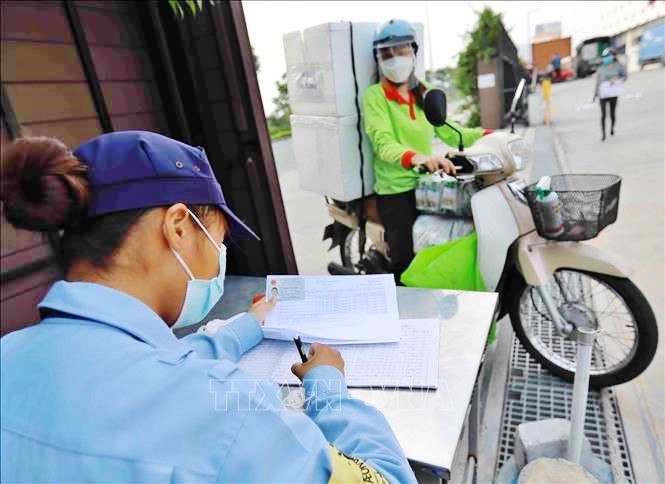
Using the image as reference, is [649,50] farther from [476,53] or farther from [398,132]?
[398,132]

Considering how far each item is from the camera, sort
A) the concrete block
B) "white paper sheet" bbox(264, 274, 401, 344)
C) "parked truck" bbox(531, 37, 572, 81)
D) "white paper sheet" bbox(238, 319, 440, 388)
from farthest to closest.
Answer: "parked truck" bbox(531, 37, 572, 81)
the concrete block
"white paper sheet" bbox(264, 274, 401, 344)
"white paper sheet" bbox(238, 319, 440, 388)

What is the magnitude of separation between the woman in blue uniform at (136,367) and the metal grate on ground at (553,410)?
1285mm

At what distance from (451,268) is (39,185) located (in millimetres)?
1527

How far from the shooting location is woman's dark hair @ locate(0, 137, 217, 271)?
2.00 ft

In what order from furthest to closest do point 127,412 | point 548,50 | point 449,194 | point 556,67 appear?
1. point 548,50
2. point 556,67
3. point 449,194
4. point 127,412

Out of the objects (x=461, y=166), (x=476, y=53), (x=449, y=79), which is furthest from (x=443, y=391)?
(x=449, y=79)

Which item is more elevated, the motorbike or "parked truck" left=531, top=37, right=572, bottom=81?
"parked truck" left=531, top=37, right=572, bottom=81

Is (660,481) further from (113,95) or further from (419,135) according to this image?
(113,95)

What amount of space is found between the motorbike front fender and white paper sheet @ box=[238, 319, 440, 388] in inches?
25.8

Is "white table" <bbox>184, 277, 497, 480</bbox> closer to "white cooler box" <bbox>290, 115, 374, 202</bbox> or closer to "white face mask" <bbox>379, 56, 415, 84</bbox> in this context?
"white cooler box" <bbox>290, 115, 374, 202</bbox>

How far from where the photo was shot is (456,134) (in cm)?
226

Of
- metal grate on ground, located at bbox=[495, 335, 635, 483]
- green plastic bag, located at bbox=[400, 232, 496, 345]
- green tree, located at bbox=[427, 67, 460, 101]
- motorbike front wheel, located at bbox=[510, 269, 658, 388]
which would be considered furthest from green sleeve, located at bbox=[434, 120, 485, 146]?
green tree, located at bbox=[427, 67, 460, 101]

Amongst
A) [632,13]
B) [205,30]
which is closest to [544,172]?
[205,30]

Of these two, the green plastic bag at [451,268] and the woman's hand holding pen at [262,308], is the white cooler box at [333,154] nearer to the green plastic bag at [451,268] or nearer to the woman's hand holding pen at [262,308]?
the green plastic bag at [451,268]
